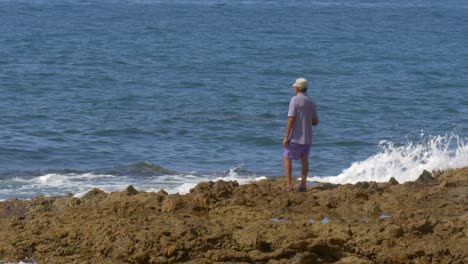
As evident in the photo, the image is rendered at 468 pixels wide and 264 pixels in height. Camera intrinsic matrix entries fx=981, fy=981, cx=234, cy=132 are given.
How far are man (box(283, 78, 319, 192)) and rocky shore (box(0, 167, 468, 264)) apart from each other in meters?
0.65

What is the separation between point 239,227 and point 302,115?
271cm

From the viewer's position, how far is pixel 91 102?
24.0 meters

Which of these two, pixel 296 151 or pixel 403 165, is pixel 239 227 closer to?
pixel 296 151

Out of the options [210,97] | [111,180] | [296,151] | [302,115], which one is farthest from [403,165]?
[210,97]

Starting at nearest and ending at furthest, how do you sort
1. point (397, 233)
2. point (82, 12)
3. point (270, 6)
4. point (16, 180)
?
point (397, 233), point (16, 180), point (82, 12), point (270, 6)

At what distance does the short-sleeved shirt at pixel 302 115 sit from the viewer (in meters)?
11.4

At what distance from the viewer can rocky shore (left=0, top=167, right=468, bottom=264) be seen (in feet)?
28.0

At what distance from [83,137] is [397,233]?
449 inches

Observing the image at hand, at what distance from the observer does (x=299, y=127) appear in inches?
454

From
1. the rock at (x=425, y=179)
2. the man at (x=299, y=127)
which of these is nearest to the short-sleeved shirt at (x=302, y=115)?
the man at (x=299, y=127)

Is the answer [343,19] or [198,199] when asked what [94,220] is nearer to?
[198,199]

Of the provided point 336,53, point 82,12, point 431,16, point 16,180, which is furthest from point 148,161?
point 431,16

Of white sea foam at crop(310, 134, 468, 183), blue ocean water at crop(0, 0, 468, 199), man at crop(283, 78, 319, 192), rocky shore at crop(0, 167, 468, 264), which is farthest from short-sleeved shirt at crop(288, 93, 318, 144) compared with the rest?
blue ocean water at crop(0, 0, 468, 199)

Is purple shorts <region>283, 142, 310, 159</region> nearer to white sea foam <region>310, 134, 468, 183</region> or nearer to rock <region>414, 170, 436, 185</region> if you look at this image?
rock <region>414, 170, 436, 185</region>
